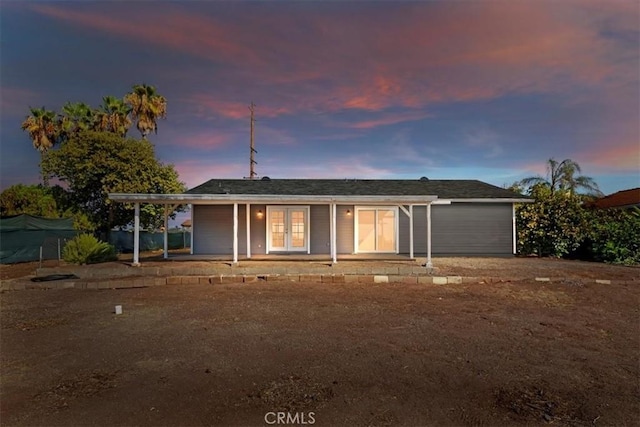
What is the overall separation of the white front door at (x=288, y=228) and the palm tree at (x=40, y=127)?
17.5 metres

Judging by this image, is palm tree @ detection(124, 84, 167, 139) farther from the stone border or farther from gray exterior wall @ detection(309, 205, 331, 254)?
the stone border

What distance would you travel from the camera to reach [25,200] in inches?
840

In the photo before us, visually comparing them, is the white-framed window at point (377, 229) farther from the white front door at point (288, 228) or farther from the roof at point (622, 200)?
the roof at point (622, 200)

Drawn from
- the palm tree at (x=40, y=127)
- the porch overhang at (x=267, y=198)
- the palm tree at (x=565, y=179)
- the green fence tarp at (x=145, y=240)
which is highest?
the palm tree at (x=40, y=127)

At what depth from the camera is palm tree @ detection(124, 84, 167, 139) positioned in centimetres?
2352

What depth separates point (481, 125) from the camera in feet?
60.4

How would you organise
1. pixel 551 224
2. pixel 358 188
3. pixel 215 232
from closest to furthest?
1. pixel 215 232
2. pixel 551 224
3. pixel 358 188

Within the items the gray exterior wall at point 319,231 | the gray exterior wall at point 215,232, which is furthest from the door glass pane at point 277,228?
the gray exterior wall at point 319,231

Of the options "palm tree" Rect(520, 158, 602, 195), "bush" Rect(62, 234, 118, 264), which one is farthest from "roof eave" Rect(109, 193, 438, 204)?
"palm tree" Rect(520, 158, 602, 195)

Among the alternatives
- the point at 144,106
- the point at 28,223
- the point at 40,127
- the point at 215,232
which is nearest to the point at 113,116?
the point at 144,106

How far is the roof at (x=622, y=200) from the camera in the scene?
58.3ft

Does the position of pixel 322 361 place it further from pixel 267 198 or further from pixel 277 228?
pixel 277 228

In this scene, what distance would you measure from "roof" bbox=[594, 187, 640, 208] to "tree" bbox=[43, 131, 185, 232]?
23.8 meters

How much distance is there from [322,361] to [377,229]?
37.1ft
